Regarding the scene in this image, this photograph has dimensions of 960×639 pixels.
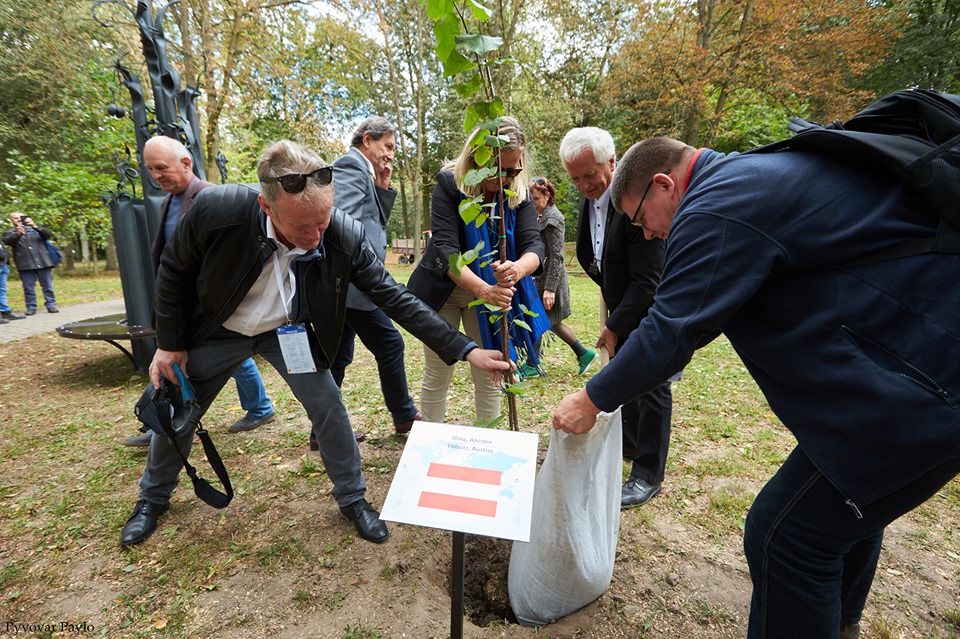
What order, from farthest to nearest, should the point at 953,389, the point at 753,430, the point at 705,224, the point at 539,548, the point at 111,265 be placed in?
1. the point at 111,265
2. the point at 753,430
3. the point at 539,548
4. the point at 705,224
5. the point at 953,389

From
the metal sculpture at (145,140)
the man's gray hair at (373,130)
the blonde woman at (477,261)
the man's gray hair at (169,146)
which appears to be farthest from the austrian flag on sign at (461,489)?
the metal sculpture at (145,140)

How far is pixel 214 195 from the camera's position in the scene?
6.61ft

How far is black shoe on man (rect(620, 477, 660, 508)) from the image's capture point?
2.65 metres

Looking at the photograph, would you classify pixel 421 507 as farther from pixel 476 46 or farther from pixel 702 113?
pixel 702 113

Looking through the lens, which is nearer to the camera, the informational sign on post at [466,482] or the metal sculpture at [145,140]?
the informational sign on post at [466,482]

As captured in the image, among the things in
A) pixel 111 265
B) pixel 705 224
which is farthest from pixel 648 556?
pixel 111 265

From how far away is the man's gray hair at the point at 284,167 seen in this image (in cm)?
178

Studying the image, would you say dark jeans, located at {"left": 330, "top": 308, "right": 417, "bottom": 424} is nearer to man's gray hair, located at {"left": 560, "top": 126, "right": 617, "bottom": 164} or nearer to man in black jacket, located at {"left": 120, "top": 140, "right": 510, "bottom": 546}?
man in black jacket, located at {"left": 120, "top": 140, "right": 510, "bottom": 546}

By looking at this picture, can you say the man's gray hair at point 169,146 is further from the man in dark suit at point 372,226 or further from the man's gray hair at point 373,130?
the man's gray hair at point 373,130

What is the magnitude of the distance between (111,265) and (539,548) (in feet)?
82.6

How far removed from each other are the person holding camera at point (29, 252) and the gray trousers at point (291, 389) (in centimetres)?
926

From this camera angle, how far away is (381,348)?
3242mm

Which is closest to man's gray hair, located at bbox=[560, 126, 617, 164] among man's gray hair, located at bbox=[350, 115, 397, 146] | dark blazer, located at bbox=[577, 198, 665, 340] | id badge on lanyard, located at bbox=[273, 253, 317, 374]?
dark blazer, located at bbox=[577, 198, 665, 340]

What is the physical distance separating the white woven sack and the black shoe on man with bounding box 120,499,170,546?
6.21 ft
